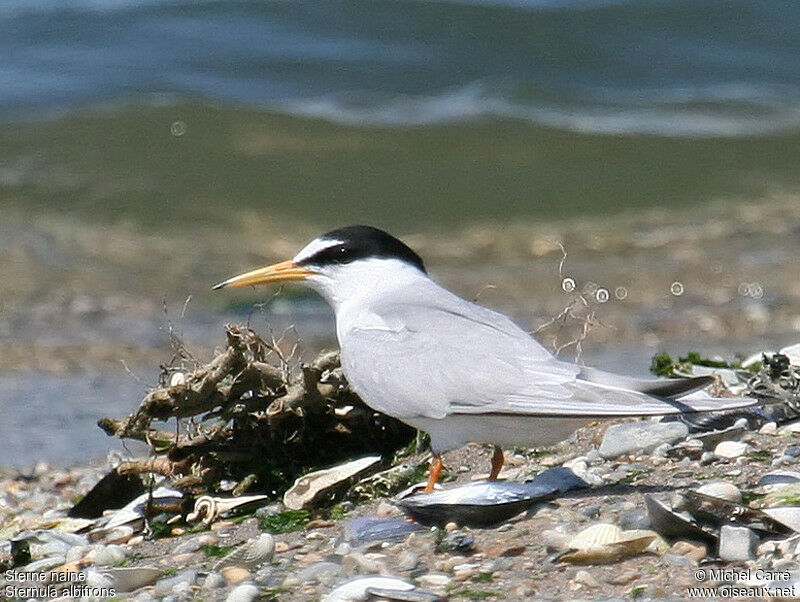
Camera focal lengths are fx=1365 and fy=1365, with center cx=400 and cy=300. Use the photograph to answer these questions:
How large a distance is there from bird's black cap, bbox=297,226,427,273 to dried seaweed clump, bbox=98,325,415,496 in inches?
13.8

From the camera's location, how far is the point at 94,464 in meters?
5.95

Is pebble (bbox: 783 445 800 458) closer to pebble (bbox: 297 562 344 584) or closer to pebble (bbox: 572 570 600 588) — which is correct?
pebble (bbox: 572 570 600 588)

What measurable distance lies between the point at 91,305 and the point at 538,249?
3590 mm

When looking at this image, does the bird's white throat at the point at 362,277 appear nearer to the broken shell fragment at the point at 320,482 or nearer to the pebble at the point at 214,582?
the broken shell fragment at the point at 320,482

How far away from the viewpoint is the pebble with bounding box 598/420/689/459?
4.37m

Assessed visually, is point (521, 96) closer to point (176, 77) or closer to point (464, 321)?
point (176, 77)

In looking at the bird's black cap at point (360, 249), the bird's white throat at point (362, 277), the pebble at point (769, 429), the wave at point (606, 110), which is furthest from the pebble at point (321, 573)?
the wave at point (606, 110)

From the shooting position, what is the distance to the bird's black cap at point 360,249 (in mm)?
4738

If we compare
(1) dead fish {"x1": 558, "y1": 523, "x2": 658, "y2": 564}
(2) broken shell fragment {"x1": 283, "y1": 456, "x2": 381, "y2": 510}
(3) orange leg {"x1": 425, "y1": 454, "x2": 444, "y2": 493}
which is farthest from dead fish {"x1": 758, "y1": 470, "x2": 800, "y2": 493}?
(2) broken shell fragment {"x1": 283, "y1": 456, "x2": 381, "y2": 510}

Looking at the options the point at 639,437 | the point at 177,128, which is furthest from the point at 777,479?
the point at 177,128

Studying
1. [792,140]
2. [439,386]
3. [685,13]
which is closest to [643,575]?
[439,386]

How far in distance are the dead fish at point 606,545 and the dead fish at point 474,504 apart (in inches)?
14.4

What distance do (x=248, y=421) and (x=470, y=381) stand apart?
0.98 m

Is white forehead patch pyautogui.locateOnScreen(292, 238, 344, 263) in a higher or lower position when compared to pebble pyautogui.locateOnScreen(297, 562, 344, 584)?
higher
